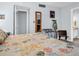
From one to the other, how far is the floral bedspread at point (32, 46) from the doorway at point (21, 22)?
3.1 inches

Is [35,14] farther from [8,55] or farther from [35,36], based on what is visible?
[8,55]

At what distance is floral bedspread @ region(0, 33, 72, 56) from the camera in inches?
70.0

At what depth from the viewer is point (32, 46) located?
1835 mm

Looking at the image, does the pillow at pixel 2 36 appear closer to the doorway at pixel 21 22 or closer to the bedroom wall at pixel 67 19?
the doorway at pixel 21 22

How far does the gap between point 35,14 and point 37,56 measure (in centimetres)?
59

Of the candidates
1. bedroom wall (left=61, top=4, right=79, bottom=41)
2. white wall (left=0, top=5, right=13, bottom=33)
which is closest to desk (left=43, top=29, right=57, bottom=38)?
bedroom wall (left=61, top=4, right=79, bottom=41)

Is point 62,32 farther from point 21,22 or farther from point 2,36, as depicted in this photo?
point 2,36

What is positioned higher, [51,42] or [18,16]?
[18,16]

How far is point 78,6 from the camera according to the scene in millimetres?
1887

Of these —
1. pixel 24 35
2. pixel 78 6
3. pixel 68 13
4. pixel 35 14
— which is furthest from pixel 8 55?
pixel 78 6

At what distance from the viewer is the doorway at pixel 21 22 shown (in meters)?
1.93

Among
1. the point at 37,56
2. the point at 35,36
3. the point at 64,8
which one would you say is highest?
the point at 64,8

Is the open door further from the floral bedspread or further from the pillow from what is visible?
the pillow

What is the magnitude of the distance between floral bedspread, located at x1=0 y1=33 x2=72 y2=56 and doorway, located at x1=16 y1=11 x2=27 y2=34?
8 cm
